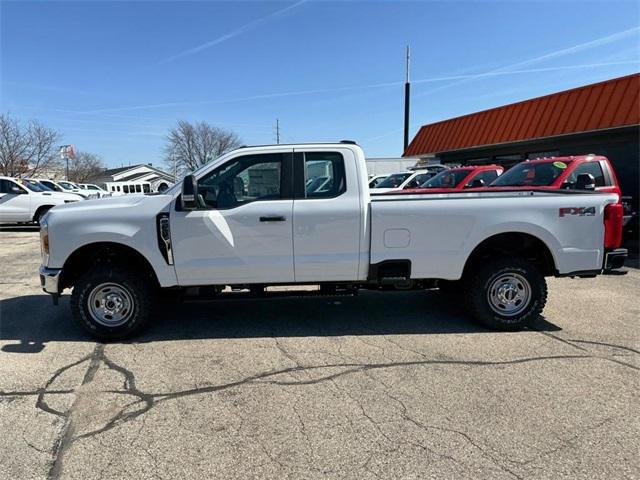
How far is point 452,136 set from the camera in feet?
74.0

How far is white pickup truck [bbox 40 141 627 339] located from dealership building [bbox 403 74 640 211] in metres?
7.22

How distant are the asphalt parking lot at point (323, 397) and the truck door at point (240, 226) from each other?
726 millimetres

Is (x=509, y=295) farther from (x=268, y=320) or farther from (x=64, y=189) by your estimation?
(x=64, y=189)

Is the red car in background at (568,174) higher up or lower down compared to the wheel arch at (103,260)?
higher up

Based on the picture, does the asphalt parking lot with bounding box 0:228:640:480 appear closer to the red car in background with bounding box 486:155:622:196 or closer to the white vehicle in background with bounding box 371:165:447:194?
the red car in background with bounding box 486:155:622:196

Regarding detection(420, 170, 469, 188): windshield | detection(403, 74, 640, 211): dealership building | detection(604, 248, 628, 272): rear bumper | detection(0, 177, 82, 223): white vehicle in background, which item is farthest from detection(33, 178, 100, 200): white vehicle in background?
detection(604, 248, 628, 272): rear bumper

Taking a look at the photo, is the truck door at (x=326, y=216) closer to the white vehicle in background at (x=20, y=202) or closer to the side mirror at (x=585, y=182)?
the side mirror at (x=585, y=182)

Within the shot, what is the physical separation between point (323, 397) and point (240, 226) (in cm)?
191

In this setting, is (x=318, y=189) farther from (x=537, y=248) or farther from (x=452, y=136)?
(x=452, y=136)

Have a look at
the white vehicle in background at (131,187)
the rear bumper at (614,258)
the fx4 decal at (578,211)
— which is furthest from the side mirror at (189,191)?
the white vehicle in background at (131,187)

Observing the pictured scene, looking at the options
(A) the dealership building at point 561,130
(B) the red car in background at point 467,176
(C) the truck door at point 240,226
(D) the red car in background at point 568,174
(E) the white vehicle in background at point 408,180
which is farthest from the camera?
(E) the white vehicle in background at point 408,180

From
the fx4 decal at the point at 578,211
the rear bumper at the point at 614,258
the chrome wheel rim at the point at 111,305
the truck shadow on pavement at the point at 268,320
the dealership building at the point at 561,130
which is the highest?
the dealership building at the point at 561,130

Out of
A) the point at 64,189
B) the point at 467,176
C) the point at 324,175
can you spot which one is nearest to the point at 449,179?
the point at 467,176

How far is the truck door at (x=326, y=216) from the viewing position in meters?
4.54
